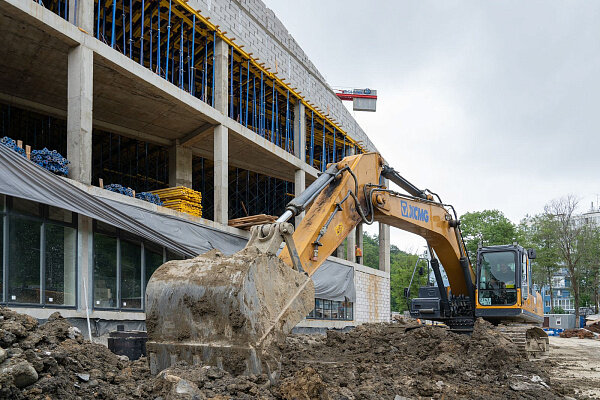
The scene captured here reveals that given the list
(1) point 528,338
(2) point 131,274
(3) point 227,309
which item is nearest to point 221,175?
(2) point 131,274

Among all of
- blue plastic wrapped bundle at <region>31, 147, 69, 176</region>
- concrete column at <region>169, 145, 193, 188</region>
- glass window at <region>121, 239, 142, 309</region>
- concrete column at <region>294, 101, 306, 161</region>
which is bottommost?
glass window at <region>121, 239, 142, 309</region>

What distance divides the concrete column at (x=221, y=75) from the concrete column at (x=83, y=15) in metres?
5.70

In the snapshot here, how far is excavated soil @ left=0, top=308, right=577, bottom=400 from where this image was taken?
557 cm

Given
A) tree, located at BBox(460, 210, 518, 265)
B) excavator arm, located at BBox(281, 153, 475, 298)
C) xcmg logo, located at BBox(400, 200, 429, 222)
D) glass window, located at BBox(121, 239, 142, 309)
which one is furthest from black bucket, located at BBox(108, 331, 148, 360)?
tree, located at BBox(460, 210, 518, 265)

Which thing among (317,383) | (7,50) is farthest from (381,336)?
(7,50)

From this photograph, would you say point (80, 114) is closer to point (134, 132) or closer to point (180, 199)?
point (180, 199)

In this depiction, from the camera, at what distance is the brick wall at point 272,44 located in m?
20.2

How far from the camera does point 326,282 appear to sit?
81.4 feet

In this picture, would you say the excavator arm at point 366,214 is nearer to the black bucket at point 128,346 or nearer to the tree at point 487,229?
the black bucket at point 128,346

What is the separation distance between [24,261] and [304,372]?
8.60m

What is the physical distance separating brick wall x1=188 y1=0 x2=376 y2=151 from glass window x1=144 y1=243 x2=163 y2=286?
7.98 meters

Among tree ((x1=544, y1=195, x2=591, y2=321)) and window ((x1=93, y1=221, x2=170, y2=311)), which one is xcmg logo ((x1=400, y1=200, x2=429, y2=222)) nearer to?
window ((x1=93, y1=221, x2=170, y2=311))

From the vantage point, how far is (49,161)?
1302 centimetres

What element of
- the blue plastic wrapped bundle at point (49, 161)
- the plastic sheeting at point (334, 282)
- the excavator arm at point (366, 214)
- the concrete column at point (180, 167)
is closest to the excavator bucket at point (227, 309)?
the excavator arm at point (366, 214)
